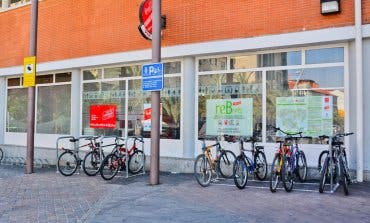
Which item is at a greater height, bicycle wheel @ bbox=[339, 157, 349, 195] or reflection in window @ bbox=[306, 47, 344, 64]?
reflection in window @ bbox=[306, 47, 344, 64]

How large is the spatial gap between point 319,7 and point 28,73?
7.79m

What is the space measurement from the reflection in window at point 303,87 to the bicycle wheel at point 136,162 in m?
3.24

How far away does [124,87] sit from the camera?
1373 centimetres

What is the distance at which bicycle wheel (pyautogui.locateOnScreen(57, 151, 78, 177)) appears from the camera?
11750 mm

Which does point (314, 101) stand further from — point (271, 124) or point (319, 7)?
point (319, 7)

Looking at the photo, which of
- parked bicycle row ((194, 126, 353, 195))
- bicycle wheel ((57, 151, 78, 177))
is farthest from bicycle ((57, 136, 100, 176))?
parked bicycle row ((194, 126, 353, 195))

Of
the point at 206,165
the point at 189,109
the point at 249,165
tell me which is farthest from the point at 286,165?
the point at 189,109

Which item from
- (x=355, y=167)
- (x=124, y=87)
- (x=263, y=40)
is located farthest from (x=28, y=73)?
(x=355, y=167)

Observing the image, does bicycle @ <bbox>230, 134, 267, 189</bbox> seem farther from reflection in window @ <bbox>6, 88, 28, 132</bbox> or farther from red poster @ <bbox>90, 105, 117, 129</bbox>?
reflection in window @ <bbox>6, 88, 28, 132</bbox>

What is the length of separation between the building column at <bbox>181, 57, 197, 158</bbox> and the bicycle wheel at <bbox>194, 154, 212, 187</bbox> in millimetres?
2243

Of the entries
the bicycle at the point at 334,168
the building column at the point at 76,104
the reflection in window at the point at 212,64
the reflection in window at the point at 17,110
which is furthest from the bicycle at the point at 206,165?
the reflection in window at the point at 17,110

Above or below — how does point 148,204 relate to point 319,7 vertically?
below

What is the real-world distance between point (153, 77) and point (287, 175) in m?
3.52

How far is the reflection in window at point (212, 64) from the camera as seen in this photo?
11.8 m
